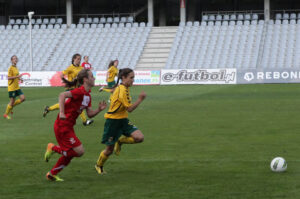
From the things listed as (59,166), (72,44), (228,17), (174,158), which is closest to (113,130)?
(59,166)

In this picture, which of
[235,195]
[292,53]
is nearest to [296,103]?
[235,195]

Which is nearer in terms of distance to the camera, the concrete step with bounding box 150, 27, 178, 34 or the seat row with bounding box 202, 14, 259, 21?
the seat row with bounding box 202, 14, 259, 21

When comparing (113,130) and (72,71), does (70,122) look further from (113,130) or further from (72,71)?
(72,71)

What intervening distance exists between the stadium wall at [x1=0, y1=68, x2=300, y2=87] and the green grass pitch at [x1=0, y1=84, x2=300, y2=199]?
18.3 metres

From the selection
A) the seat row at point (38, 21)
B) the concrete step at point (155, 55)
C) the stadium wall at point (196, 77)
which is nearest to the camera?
the stadium wall at point (196, 77)

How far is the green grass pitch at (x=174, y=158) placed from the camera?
831 cm

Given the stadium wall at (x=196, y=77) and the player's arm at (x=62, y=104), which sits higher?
the player's arm at (x=62, y=104)

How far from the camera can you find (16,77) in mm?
20469

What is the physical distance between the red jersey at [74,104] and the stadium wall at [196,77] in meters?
30.2

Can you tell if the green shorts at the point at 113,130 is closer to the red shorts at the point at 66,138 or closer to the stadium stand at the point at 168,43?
the red shorts at the point at 66,138

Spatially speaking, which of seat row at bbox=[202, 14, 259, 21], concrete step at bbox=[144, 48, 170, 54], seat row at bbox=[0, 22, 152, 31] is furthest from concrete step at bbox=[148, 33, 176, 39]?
seat row at bbox=[202, 14, 259, 21]

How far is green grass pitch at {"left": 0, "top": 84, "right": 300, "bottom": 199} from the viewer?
8.31 m

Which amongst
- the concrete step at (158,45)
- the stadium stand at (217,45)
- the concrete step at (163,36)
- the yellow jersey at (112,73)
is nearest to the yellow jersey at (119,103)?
the yellow jersey at (112,73)

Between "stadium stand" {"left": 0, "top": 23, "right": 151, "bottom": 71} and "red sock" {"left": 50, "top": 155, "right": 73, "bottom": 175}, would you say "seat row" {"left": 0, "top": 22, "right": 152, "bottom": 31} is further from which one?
"red sock" {"left": 50, "top": 155, "right": 73, "bottom": 175}
